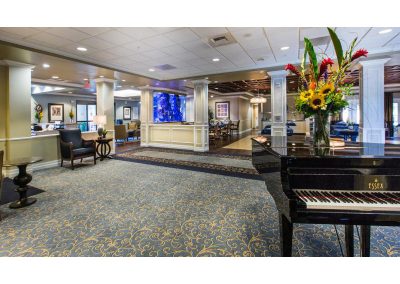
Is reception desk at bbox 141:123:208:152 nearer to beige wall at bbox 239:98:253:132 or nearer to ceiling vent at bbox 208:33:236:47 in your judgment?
ceiling vent at bbox 208:33:236:47

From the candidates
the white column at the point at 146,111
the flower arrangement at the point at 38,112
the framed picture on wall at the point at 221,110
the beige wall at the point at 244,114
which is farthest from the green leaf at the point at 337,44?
the flower arrangement at the point at 38,112

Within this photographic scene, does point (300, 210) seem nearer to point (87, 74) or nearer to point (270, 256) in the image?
point (270, 256)

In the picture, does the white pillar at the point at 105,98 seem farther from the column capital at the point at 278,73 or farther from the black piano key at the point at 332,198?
the black piano key at the point at 332,198

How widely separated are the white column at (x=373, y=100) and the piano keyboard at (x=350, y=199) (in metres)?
4.58

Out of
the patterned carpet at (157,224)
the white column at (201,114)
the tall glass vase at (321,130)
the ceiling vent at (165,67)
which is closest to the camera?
the tall glass vase at (321,130)

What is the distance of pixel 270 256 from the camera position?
1895 mm

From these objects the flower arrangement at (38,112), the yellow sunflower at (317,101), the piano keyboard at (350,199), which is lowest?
the piano keyboard at (350,199)

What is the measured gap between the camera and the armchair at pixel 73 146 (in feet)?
17.3

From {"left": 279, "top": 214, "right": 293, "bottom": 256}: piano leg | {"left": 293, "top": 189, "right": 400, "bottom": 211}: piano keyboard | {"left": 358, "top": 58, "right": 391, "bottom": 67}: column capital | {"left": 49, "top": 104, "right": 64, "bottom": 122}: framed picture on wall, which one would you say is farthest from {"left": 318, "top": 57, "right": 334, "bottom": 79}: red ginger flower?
{"left": 49, "top": 104, "right": 64, "bottom": 122}: framed picture on wall

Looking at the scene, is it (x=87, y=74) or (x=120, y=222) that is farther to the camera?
(x=87, y=74)
